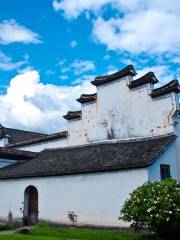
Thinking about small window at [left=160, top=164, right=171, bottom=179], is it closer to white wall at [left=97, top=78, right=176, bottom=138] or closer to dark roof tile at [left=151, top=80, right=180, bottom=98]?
white wall at [left=97, top=78, right=176, bottom=138]

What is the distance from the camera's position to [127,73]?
76.4ft

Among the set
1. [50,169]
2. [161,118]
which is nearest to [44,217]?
[50,169]

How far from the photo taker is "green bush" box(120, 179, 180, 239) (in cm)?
1388

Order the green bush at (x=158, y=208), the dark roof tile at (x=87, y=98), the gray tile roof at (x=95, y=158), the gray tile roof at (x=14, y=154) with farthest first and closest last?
the gray tile roof at (x=14, y=154)
the dark roof tile at (x=87, y=98)
the gray tile roof at (x=95, y=158)
the green bush at (x=158, y=208)

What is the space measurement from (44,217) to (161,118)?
898 cm

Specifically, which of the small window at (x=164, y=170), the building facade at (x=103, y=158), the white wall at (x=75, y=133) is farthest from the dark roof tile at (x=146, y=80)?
the small window at (x=164, y=170)

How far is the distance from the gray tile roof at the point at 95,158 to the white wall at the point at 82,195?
15.4 inches

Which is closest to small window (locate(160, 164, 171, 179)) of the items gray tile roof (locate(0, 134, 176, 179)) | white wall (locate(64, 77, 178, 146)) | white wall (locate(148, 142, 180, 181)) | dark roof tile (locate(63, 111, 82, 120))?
white wall (locate(148, 142, 180, 181))

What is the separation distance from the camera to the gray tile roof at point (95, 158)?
1883 cm

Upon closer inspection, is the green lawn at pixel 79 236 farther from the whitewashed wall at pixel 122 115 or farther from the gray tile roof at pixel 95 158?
the whitewashed wall at pixel 122 115

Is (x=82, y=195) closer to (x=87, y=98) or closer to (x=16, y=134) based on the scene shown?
(x=87, y=98)

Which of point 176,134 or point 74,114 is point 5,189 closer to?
point 74,114

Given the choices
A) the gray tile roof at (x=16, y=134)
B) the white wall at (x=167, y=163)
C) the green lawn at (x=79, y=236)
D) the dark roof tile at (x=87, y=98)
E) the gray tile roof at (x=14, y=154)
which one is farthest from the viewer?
the gray tile roof at (x=16, y=134)

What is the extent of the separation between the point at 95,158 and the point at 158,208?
7.60 metres
